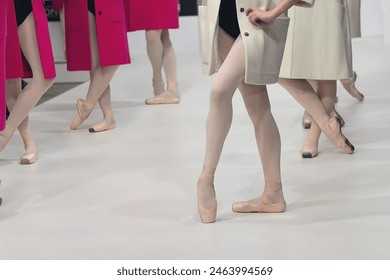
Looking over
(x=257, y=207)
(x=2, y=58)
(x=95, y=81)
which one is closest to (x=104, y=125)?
(x=95, y=81)

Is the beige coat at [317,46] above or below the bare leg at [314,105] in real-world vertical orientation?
above

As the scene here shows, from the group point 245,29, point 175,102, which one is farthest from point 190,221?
point 175,102

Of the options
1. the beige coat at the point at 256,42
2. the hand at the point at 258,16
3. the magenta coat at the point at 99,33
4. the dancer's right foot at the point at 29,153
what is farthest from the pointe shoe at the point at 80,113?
the hand at the point at 258,16

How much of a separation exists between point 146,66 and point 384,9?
258 cm

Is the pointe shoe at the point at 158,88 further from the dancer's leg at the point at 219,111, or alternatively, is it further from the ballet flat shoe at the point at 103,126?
the dancer's leg at the point at 219,111

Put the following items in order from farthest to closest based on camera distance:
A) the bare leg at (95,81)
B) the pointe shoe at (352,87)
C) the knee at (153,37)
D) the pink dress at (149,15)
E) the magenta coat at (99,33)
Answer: the knee at (153,37) < the pink dress at (149,15) < the pointe shoe at (352,87) < the bare leg at (95,81) < the magenta coat at (99,33)

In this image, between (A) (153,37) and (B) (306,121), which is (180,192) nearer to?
(B) (306,121)

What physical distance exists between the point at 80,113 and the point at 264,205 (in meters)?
2.50

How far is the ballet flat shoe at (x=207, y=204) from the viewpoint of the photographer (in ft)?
12.6

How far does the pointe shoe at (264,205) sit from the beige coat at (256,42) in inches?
22.3

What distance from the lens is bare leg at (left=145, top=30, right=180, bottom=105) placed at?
23.5 ft

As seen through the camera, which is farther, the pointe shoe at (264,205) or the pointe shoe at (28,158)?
the pointe shoe at (28,158)

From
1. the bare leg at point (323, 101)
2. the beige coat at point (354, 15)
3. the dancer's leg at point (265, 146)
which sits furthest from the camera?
the beige coat at point (354, 15)

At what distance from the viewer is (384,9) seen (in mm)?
10109
